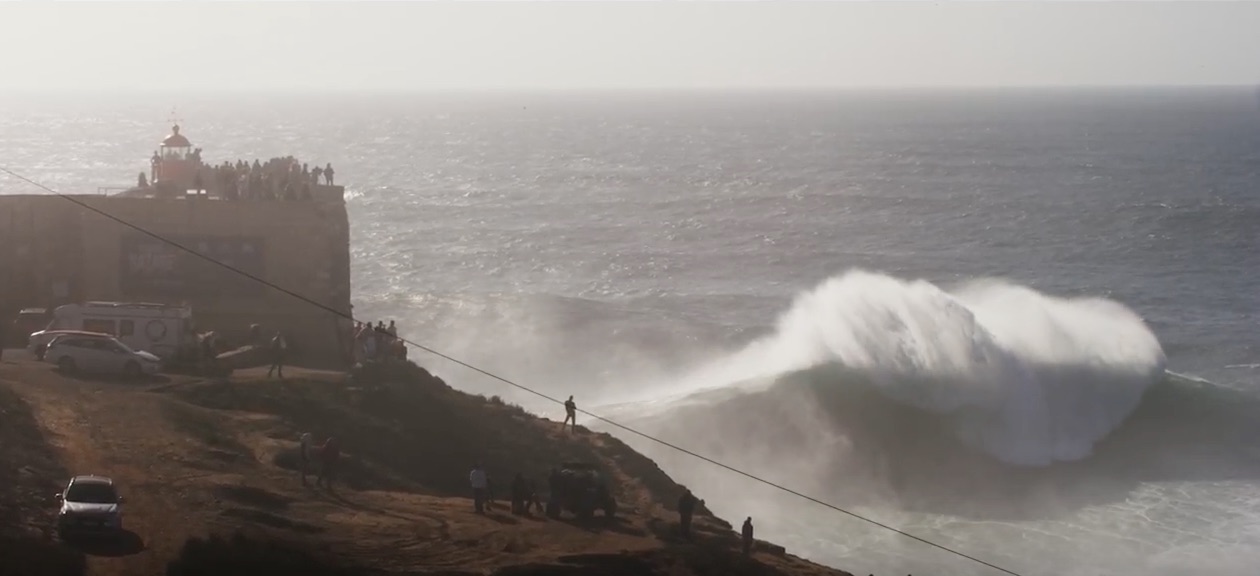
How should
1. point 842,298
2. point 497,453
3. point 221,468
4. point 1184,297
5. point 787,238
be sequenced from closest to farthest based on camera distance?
point 221,468 < point 497,453 < point 842,298 < point 1184,297 < point 787,238

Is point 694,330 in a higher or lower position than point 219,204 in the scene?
lower

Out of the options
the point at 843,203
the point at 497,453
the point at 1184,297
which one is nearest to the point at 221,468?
the point at 497,453

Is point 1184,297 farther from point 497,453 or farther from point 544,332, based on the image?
point 497,453

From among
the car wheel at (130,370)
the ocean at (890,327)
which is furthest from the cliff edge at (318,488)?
the ocean at (890,327)

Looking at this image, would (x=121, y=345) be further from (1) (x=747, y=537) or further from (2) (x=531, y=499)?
(1) (x=747, y=537)

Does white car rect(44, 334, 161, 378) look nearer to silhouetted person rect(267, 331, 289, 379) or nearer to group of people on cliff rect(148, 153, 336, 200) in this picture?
silhouetted person rect(267, 331, 289, 379)
